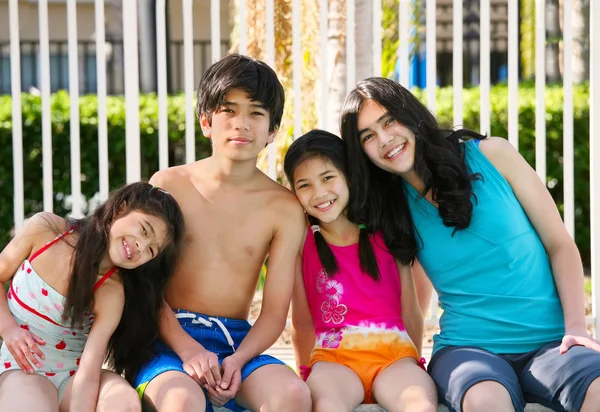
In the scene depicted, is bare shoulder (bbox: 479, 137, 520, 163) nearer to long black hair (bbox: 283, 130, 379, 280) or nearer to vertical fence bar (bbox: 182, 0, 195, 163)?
long black hair (bbox: 283, 130, 379, 280)

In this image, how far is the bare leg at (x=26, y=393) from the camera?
2.86m

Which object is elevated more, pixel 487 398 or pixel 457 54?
pixel 457 54

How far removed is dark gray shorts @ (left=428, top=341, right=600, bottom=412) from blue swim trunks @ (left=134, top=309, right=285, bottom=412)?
0.58m

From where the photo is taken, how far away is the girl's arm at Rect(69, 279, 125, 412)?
2.88 m

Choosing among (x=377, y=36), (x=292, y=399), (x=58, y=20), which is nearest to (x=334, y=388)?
(x=292, y=399)

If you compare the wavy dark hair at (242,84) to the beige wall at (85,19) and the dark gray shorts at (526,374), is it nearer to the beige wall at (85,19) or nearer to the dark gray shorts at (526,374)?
the dark gray shorts at (526,374)

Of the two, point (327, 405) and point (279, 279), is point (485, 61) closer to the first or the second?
point (279, 279)

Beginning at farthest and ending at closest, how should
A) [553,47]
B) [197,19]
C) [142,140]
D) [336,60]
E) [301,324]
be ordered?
1. [197,19]
2. [553,47]
3. [142,140]
4. [336,60]
5. [301,324]

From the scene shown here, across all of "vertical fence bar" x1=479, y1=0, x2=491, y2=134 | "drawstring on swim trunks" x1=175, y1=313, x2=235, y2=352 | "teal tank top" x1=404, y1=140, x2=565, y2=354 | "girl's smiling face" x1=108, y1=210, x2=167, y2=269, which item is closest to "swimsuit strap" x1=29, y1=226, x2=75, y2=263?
"girl's smiling face" x1=108, y1=210, x2=167, y2=269

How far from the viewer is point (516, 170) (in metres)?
3.24

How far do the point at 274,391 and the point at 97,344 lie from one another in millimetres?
611

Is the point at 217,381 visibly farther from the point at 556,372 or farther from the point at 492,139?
the point at 492,139

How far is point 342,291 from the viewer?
327 cm

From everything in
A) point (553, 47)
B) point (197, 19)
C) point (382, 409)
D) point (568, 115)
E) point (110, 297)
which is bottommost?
point (382, 409)
